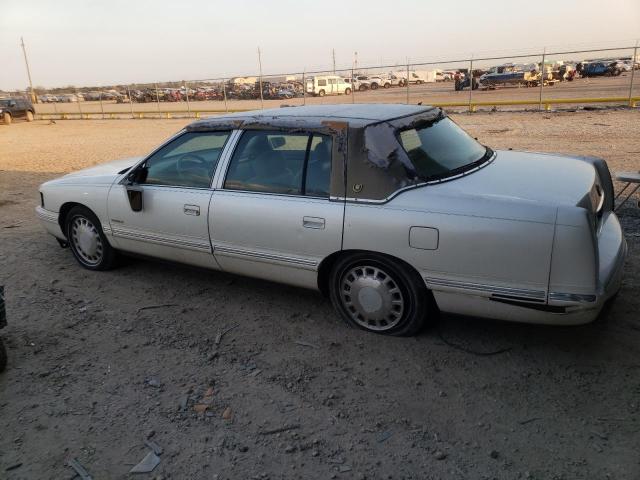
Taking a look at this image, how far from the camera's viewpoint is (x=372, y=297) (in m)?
3.51

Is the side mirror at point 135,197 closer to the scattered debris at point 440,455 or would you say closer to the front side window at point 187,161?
the front side window at point 187,161

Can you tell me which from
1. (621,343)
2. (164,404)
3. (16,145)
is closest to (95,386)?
(164,404)

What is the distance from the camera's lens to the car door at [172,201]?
13.4 feet

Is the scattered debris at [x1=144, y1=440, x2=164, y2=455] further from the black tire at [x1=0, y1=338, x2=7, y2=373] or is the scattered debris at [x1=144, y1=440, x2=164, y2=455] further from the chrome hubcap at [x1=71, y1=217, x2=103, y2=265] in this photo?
the chrome hubcap at [x1=71, y1=217, x2=103, y2=265]

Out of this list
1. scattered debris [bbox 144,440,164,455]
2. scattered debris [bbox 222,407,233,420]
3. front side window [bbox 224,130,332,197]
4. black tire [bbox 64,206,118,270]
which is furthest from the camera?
black tire [bbox 64,206,118,270]

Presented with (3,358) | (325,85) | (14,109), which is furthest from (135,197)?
(325,85)

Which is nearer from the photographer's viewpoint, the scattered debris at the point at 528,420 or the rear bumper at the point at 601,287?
the scattered debris at the point at 528,420

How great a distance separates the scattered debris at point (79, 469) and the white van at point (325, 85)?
33.4m

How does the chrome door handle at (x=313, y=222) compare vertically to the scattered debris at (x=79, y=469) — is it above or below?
above

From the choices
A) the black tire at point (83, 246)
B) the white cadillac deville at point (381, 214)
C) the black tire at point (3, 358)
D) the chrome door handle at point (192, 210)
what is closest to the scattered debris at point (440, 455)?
the white cadillac deville at point (381, 214)

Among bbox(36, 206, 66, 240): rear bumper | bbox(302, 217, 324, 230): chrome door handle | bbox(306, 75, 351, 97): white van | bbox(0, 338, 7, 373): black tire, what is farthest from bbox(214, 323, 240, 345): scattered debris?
bbox(306, 75, 351, 97): white van

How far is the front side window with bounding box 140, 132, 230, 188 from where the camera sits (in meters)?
4.13

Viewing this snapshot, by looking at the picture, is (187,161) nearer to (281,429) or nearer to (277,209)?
(277,209)

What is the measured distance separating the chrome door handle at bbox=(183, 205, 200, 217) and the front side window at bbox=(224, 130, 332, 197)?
12.2 inches
